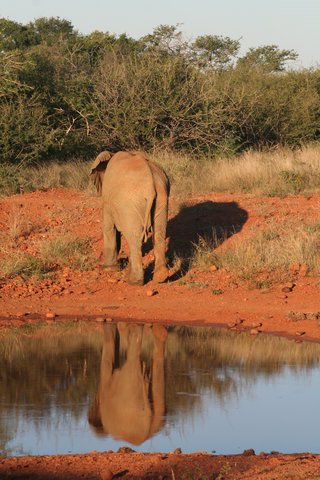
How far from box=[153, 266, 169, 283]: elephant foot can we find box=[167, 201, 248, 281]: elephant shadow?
89cm

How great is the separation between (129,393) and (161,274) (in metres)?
4.32

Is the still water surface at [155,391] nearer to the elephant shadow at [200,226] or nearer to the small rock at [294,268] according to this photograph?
the small rock at [294,268]

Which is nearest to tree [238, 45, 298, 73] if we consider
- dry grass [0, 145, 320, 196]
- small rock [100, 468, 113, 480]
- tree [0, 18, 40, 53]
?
tree [0, 18, 40, 53]

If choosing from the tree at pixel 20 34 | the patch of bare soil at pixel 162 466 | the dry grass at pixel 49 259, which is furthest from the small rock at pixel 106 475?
the tree at pixel 20 34

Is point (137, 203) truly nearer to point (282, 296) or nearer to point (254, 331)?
point (282, 296)

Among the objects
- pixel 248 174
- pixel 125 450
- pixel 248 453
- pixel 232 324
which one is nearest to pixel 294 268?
pixel 232 324

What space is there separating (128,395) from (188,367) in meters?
1.13

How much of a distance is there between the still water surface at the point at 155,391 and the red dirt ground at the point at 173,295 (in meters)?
0.59

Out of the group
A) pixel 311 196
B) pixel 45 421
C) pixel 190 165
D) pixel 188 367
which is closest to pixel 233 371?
pixel 188 367

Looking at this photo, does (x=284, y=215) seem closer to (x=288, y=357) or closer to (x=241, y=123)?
(x=288, y=357)

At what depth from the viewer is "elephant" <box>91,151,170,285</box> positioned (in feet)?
40.4

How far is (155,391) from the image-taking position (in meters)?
8.48

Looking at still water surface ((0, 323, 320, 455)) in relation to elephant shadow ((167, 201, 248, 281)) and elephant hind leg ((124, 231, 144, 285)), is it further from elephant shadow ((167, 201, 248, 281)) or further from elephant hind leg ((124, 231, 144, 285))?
elephant shadow ((167, 201, 248, 281))

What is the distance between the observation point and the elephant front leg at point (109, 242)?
1319cm
